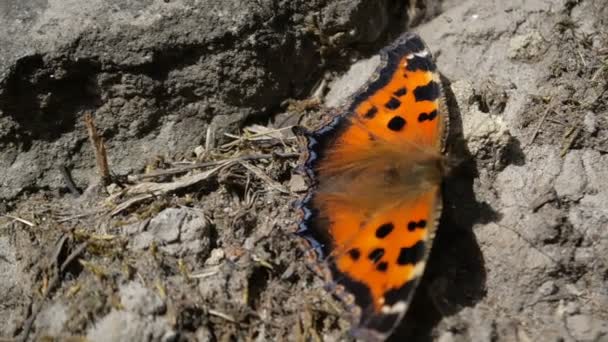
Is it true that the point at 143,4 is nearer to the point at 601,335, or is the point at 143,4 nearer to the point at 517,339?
the point at 517,339

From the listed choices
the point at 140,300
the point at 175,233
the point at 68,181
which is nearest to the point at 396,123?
the point at 175,233

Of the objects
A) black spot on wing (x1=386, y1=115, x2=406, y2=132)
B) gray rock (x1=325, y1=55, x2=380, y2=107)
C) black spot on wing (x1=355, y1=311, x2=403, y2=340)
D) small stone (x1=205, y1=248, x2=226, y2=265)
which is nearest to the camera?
black spot on wing (x1=355, y1=311, x2=403, y2=340)

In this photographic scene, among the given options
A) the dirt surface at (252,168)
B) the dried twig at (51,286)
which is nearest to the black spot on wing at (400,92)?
the dirt surface at (252,168)

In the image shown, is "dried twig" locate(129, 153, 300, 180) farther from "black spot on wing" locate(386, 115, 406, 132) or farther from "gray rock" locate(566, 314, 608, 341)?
"gray rock" locate(566, 314, 608, 341)

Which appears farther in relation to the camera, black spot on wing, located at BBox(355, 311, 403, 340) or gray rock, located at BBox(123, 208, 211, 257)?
gray rock, located at BBox(123, 208, 211, 257)

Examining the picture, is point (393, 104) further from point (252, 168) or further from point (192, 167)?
point (192, 167)

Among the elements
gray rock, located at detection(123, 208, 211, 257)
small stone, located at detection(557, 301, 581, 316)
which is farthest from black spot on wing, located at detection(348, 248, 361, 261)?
small stone, located at detection(557, 301, 581, 316)

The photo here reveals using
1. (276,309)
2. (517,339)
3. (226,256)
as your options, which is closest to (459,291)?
(517,339)

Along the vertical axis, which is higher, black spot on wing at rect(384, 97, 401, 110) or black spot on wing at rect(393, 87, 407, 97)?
black spot on wing at rect(393, 87, 407, 97)
